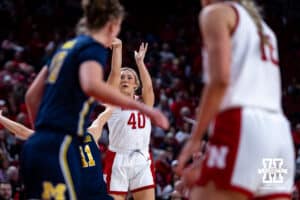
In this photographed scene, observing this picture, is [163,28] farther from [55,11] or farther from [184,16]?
[55,11]

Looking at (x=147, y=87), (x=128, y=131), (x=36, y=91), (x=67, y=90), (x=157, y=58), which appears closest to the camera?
(x=67, y=90)

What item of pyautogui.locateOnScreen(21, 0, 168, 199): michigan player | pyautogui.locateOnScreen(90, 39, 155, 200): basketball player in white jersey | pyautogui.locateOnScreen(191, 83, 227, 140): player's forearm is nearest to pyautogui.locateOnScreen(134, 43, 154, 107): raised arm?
pyautogui.locateOnScreen(90, 39, 155, 200): basketball player in white jersey

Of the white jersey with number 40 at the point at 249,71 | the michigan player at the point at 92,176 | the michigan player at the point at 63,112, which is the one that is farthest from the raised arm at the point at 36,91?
the white jersey with number 40 at the point at 249,71

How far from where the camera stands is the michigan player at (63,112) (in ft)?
14.6

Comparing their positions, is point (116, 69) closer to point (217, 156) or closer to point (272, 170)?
point (272, 170)

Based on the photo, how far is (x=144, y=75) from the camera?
25.8ft

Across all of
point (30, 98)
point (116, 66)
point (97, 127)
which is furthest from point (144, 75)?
point (30, 98)

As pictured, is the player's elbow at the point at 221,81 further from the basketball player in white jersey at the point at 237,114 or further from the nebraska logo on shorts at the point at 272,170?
the nebraska logo on shorts at the point at 272,170

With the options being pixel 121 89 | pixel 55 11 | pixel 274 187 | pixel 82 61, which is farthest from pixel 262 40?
pixel 55 11

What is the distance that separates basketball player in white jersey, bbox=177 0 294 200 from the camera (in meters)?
3.80

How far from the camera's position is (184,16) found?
24031mm

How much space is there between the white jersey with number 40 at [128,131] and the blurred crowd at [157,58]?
2.85 m

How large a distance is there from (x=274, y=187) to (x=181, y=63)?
55.5 ft

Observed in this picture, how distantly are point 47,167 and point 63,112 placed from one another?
35cm
